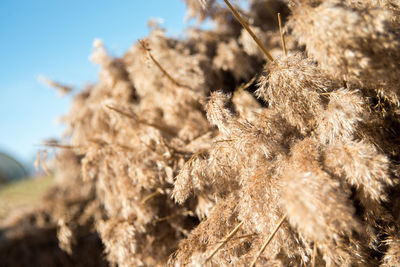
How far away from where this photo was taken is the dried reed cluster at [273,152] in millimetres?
1223

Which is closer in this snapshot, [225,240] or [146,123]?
[225,240]

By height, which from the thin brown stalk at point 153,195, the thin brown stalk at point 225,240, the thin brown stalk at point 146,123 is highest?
the thin brown stalk at point 146,123

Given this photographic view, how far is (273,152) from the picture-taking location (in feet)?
4.71

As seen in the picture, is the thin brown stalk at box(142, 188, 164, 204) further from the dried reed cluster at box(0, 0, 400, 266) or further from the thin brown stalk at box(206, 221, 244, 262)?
the thin brown stalk at box(206, 221, 244, 262)

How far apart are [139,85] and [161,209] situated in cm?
111

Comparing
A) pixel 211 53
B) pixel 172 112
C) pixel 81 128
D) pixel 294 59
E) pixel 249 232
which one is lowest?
pixel 249 232

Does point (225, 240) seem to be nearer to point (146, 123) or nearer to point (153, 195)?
point (153, 195)

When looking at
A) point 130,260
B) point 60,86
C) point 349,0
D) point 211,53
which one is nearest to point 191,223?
point 130,260

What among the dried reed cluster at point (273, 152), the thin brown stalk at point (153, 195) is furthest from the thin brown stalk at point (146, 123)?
the thin brown stalk at point (153, 195)

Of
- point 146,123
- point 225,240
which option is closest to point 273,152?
point 225,240

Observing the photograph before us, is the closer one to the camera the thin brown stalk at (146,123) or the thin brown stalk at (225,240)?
the thin brown stalk at (225,240)

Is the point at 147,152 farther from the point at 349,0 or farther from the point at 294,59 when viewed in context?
the point at 349,0

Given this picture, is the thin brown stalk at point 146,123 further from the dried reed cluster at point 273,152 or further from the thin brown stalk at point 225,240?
the thin brown stalk at point 225,240

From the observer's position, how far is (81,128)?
284 centimetres
